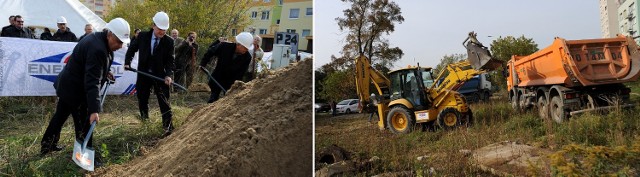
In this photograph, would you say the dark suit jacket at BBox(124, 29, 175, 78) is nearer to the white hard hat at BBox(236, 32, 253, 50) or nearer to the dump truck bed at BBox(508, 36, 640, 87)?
the white hard hat at BBox(236, 32, 253, 50)

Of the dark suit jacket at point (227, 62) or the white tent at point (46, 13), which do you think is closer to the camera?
the dark suit jacket at point (227, 62)

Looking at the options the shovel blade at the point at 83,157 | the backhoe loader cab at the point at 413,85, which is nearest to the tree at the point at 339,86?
the shovel blade at the point at 83,157

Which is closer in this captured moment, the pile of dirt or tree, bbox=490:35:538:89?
the pile of dirt

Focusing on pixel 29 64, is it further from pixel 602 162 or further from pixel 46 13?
pixel 602 162

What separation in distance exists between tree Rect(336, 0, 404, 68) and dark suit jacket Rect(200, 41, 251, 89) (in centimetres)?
211

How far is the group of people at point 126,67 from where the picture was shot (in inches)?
142

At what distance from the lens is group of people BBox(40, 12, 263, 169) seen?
3.62 metres

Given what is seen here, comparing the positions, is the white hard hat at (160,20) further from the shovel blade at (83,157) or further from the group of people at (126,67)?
the shovel blade at (83,157)

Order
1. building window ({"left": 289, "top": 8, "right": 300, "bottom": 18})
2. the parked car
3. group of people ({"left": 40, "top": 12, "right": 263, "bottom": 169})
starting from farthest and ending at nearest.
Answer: building window ({"left": 289, "top": 8, "right": 300, "bottom": 18}), group of people ({"left": 40, "top": 12, "right": 263, "bottom": 169}), the parked car

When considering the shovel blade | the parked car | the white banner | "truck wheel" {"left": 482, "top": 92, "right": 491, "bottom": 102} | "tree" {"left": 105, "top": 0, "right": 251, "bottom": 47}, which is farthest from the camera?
"tree" {"left": 105, "top": 0, "right": 251, "bottom": 47}

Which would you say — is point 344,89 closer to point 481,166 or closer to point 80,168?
point 481,166

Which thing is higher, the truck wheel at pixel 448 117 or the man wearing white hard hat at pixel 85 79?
the man wearing white hard hat at pixel 85 79

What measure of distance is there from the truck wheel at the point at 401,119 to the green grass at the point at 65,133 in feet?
6.82

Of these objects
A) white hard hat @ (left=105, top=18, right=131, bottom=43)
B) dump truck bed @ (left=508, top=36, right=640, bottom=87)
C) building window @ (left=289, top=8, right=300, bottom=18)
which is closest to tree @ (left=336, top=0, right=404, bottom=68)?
white hard hat @ (left=105, top=18, right=131, bottom=43)
